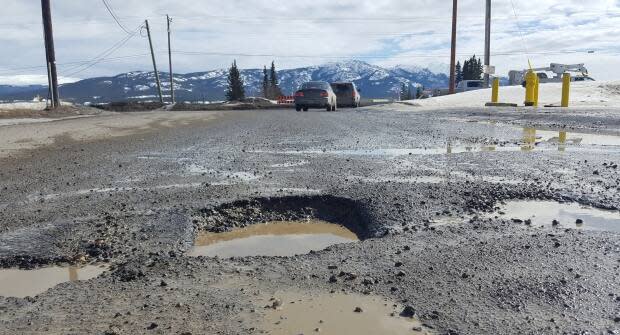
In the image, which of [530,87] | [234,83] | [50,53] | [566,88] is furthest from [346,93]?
[234,83]

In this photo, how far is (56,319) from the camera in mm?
2773

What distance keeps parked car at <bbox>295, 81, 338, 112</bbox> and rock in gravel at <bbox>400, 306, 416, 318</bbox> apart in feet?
83.6

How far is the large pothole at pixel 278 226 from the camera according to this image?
14.2 feet

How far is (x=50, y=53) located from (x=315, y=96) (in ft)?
49.7

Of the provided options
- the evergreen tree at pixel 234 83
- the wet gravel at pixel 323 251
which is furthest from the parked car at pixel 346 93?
the evergreen tree at pixel 234 83

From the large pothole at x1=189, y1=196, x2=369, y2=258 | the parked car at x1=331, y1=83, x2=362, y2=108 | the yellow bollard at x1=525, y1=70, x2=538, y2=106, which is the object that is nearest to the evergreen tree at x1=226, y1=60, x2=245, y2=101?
the parked car at x1=331, y1=83, x2=362, y2=108

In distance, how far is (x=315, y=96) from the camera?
92.2 ft

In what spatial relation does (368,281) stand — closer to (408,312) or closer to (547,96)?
(408,312)

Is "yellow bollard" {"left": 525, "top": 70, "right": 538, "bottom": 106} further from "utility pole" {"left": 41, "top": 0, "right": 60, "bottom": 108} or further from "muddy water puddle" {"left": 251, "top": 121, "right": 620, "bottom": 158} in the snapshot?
"utility pole" {"left": 41, "top": 0, "right": 60, "bottom": 108}

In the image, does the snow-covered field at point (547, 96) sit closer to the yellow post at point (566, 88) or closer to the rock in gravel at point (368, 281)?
the yellow post at point (566, 88)

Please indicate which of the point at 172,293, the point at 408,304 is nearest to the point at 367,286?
the point at 408,304

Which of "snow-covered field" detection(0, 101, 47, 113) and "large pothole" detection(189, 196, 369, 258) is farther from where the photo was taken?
"snow-covered field" detection(0, 101, 47, 113)

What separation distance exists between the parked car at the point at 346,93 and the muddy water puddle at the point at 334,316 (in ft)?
105

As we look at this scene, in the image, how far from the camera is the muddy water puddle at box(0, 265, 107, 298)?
332cm
